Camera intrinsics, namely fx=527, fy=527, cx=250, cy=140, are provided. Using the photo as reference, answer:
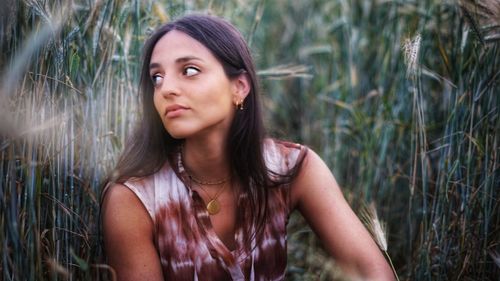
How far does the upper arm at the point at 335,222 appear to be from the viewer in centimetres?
162

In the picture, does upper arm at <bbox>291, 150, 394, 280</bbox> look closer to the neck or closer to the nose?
the neck

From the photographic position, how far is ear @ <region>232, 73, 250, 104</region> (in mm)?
1655

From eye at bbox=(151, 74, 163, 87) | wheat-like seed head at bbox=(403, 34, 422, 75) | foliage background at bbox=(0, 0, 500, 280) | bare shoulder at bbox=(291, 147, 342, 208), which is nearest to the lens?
foliage background at bbox=(0, 0, 500, 280)

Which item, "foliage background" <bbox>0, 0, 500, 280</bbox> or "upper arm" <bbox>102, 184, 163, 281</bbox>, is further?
"upper arm" <bbox>102, 184, 163, 281</bbox>

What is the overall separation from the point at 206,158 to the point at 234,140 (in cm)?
11

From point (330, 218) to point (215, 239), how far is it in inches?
14.8

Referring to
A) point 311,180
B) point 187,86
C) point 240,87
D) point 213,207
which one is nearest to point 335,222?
point 311,180

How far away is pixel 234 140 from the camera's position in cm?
172

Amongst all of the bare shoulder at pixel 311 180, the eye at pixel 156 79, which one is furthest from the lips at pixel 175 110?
the bare shoulder at pixel 311 180

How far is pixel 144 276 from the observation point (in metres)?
1.51

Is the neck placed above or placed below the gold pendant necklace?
above

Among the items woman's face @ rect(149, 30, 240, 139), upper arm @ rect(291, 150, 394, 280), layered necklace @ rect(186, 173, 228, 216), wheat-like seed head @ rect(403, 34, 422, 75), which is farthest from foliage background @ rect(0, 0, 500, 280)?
layered necklace @ rect(186, 173, 228, 216)

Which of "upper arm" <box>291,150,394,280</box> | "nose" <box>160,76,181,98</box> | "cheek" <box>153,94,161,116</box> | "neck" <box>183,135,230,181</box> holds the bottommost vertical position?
"upper arm" <box>291,150,394,280</box>

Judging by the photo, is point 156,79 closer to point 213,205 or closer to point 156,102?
point 156,102
